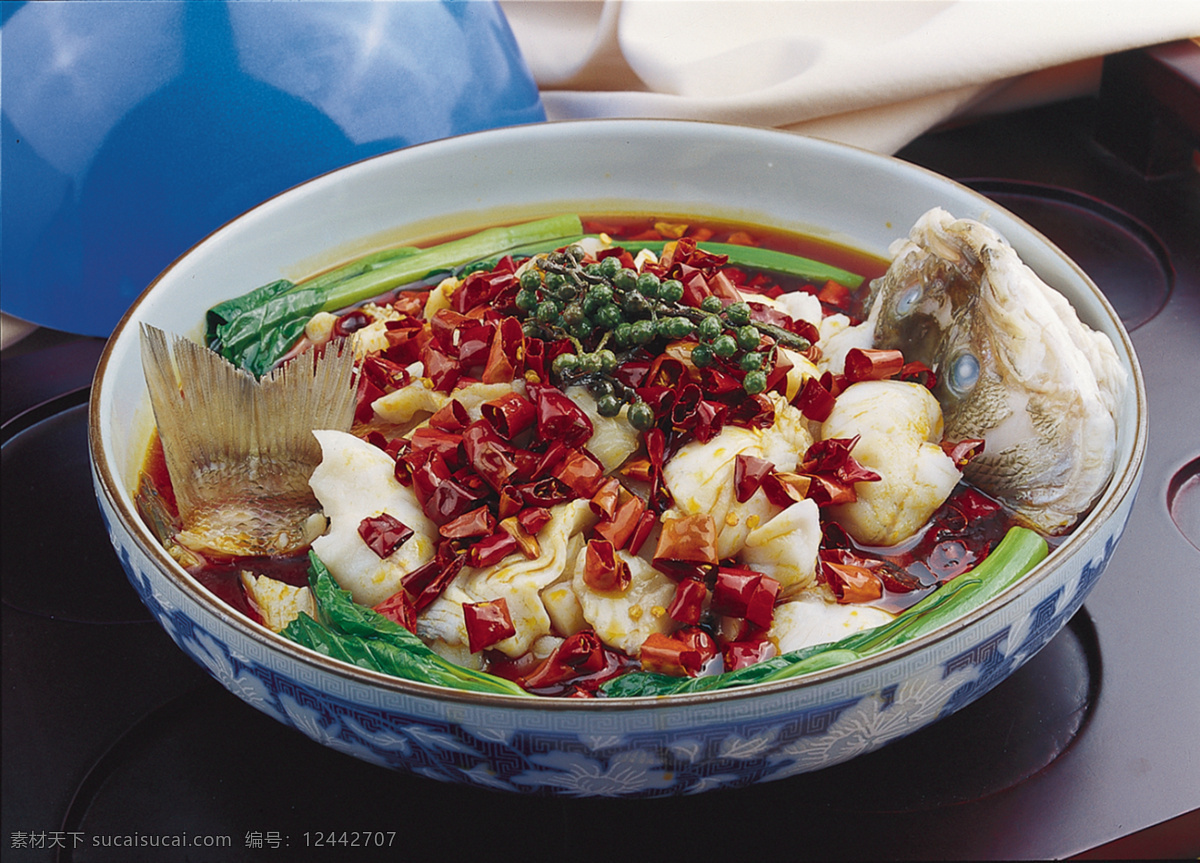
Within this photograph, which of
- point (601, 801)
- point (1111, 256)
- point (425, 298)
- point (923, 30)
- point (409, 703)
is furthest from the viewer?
point (923, 30)

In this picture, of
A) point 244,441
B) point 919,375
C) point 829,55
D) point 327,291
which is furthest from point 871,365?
point 829,55

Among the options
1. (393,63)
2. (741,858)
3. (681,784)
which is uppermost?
(393,63)

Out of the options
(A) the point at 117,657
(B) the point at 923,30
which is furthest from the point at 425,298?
(B) the point at 923,30

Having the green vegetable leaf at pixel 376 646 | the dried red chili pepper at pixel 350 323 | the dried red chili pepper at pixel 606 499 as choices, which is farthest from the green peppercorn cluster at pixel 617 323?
the dried red chili pepper at pixel 350 323

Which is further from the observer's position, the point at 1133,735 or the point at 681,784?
the point at 1133,735

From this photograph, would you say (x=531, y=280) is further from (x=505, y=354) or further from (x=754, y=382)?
(x=754, y=382)

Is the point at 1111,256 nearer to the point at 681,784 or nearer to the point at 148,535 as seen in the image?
the point at 681,784
